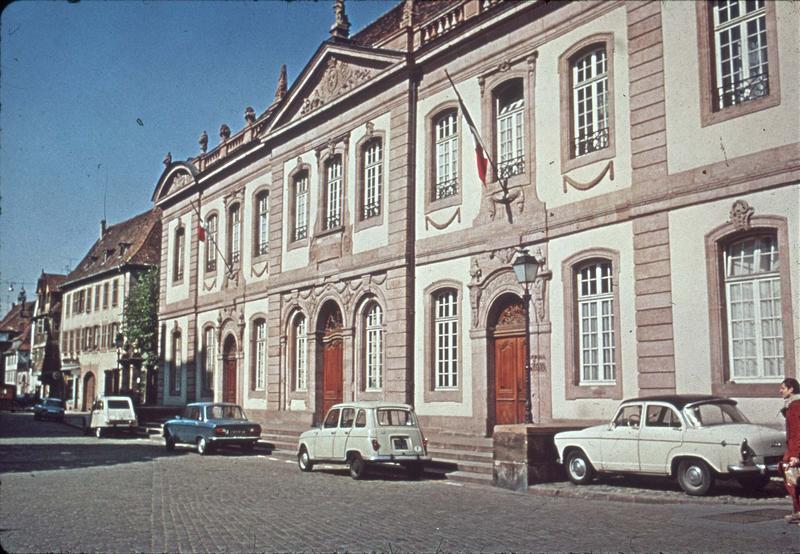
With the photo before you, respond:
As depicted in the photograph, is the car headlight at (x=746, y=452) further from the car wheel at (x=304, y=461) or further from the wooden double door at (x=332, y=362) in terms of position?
the wooden double door at (x=332, y=362)

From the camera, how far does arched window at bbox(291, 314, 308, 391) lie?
27464 mm

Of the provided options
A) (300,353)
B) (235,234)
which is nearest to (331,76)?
(300,353)

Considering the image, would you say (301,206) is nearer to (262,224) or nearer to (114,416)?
(262,224)

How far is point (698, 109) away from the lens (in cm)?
1473

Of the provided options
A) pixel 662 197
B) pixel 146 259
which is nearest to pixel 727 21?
pixel 662 197

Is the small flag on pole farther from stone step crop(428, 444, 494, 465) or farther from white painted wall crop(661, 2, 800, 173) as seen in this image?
stone step crop(428, 444, 494, 465)

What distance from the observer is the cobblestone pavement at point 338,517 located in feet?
29.6

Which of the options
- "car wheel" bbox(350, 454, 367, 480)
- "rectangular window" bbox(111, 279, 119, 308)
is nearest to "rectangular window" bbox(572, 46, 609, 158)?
"car wheel" bbox(350, 454, 367, 480)

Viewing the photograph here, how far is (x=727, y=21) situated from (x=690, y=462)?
7.46 metres

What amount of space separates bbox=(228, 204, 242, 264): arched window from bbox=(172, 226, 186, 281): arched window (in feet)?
18.2

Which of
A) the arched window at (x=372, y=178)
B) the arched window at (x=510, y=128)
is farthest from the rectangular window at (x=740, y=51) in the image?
the arched window at (x=372, y=178)

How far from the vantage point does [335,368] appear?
25625mm

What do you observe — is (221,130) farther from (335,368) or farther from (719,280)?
(719,280)

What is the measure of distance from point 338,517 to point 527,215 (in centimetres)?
949
